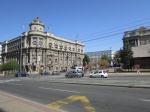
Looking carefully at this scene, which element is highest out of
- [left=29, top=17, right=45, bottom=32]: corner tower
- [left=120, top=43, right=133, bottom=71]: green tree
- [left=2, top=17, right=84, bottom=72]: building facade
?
[left=29, top=17, right=45, bottom=32]: corner tower

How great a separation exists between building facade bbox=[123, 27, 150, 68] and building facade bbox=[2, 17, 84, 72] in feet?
97.8

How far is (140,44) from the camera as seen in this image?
312ft

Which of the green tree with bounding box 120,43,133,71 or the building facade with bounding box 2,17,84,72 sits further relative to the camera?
the building facade with bounding box 2,17,84,72

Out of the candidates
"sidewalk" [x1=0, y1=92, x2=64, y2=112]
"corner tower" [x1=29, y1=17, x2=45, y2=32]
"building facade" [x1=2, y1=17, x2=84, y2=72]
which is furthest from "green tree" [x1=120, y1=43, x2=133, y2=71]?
"corner tower" [x1=29, y1=17, x2=45, y2=32]

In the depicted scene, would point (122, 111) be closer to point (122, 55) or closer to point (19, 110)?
Answer: point (19, 110)

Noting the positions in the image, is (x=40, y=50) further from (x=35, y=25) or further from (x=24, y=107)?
(x=24, y=107)

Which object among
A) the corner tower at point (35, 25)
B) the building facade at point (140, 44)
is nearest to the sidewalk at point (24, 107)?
the building facade at point (140, 44)

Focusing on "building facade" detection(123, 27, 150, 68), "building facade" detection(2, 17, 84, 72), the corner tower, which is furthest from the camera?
the corner tower

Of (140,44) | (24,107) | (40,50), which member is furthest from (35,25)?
(24,107)

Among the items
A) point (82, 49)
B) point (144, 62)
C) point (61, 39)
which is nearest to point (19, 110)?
point (144, 62)

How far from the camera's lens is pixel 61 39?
126m

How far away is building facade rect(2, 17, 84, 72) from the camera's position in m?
107

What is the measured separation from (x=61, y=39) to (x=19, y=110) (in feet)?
386

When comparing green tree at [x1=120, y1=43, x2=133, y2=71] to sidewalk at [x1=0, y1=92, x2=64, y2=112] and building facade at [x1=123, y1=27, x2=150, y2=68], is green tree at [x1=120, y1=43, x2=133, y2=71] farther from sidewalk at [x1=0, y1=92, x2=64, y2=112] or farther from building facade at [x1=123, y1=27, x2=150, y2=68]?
sidewalk at [x1=0, y1=92, x2=64, y2=112]
